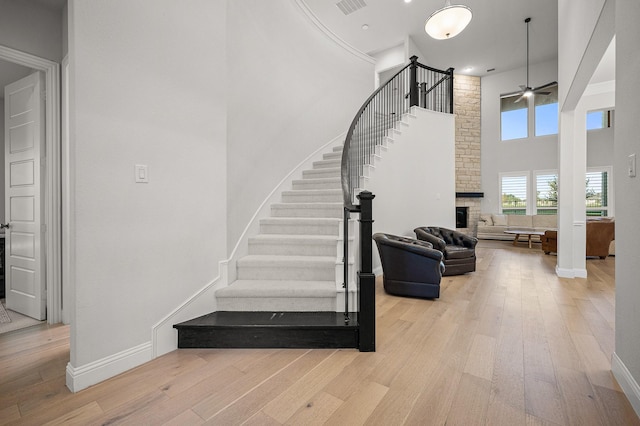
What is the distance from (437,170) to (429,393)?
5137 millimetres

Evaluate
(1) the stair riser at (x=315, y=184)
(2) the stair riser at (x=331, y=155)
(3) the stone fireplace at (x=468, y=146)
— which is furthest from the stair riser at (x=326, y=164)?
(3) the stone fireplace at (x=468, y=146)

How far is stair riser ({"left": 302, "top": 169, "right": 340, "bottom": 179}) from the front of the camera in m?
4.68

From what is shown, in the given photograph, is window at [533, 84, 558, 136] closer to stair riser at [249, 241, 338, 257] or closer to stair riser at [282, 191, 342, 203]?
stair riser at [282, 191, 342, 203]

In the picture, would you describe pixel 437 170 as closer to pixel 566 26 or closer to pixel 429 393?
pixel 566 26

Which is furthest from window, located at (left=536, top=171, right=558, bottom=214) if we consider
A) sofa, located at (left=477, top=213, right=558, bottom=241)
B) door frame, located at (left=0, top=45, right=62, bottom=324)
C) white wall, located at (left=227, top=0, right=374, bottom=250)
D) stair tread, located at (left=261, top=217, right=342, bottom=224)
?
door frame, located at (left=0, top=45, right=62, bottom=324)

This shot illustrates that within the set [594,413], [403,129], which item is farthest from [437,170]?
[594,413]

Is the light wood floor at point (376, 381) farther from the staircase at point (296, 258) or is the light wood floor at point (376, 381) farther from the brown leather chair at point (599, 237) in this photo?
the brown leather chair at point (599, 237)

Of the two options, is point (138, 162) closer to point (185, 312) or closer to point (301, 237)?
point (185, 312)

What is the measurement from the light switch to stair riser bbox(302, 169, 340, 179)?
9.65ft

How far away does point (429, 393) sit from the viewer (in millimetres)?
1725

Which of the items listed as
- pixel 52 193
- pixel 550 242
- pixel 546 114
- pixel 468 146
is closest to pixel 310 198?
pixel 52 193

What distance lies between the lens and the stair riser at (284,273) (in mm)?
2943

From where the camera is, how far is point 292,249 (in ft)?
10.9

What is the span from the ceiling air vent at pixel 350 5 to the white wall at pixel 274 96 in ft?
2.75
